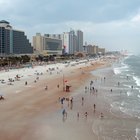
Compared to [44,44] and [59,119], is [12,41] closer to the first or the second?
[44,44]

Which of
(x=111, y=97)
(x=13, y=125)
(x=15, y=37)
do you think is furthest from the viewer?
(x=15, y=37)

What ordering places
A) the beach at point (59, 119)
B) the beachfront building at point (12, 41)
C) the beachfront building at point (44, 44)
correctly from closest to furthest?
the beach at point (59, 119) → the beachfront building at point (12, 41) → the beachfront building at point (44, 44)

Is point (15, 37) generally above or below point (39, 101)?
above

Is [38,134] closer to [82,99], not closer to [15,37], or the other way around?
[82,99]

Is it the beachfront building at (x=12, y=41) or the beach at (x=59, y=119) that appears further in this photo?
the beachfront building at (x=12, y=41)

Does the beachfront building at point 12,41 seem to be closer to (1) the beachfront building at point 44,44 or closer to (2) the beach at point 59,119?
(1) the beachfront building at point 44,44

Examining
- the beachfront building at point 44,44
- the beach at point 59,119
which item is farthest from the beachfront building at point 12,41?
the beach at point 59,119

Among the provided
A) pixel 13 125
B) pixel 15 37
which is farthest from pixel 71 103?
pixel 15 37

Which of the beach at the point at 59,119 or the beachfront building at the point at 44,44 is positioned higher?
the beachfront building at the point at 44,44
